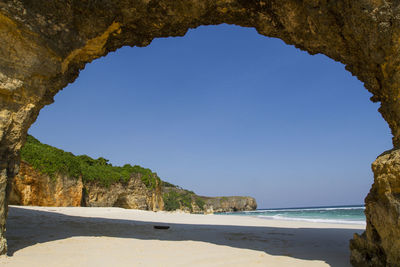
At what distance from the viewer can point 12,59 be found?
4.44 meters

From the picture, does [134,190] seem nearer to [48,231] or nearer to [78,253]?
[48,231]

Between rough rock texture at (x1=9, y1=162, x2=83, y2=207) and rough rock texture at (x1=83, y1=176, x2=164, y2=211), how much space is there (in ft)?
6.96

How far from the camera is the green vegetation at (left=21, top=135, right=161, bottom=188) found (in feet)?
49.0

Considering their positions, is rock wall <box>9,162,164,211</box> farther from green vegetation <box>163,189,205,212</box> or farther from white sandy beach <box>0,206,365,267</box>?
green vegetation <box>163,189,205,212</box>

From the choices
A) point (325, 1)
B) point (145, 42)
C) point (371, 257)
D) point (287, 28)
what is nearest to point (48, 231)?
point (145, 42)

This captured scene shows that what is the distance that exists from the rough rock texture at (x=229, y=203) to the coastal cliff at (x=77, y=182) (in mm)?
57577

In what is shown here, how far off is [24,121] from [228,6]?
15.2ft

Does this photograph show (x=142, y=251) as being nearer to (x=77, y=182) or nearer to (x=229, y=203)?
(x=77, y=182)

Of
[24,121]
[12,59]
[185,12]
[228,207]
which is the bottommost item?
[228,207]

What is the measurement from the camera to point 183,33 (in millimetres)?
6289

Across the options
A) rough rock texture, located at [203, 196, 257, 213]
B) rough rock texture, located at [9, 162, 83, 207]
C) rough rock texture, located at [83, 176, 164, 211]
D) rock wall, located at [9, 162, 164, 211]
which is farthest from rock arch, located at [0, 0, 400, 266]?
rough rock texture, located at [203, 196, 257, 213]

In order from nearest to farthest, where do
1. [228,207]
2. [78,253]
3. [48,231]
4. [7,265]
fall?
[7,265]
[78,253]
[48,231]
[228,207]

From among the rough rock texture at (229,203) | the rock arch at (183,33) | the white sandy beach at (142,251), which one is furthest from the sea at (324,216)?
the rough rock texture at (229,203)

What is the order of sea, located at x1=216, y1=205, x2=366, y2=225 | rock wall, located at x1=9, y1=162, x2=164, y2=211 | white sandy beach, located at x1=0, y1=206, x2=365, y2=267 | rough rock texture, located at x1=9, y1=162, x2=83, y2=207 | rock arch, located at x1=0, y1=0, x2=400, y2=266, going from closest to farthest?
rock arch, located at x1=0, y1=0, x2=400, y2=266 < white sandy beach, located at x1=0, y1=206, x2=365, y2=267 < rough rock texture, located at x1=9, y1=162, x2=83, y2=207 < rock wall, located at x1=9, y1=162, x2=164, y2=211 < sea, located at x1=216, y1=205, x2=366, y2=225
